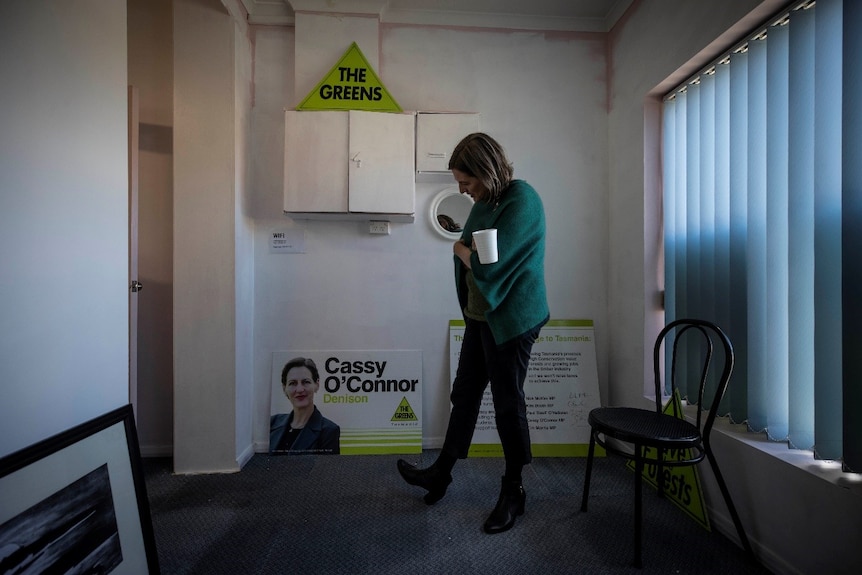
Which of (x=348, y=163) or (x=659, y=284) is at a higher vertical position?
(x=348, y=163)

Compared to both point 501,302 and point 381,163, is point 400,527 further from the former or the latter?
point 381,163

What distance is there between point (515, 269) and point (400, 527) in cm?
110

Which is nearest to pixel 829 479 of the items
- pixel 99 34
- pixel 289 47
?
pixel 99 34

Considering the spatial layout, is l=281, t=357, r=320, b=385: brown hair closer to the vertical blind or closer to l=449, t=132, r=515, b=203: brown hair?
l=449, t=132, r=515, b=203: brown hair

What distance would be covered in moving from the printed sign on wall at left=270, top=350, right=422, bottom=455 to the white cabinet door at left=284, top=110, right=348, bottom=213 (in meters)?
0.86

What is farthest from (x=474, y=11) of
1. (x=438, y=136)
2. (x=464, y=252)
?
(x=464, y=252)

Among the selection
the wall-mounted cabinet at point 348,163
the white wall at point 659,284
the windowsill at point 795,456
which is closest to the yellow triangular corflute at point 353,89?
the wall-mounted cabinet at point 348,163

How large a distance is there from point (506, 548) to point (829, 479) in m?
1.00

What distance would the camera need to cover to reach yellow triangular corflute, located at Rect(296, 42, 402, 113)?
2047mm

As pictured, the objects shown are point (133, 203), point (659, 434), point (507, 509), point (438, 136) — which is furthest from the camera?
point (438, 136)

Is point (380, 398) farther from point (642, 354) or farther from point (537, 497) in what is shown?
point (642, 354)

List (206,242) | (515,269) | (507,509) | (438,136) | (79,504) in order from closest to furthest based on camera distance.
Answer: (79,504)
(515,269)
(507,509)
(206,242)
(438,136)

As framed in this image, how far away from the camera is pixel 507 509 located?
4.82 feet

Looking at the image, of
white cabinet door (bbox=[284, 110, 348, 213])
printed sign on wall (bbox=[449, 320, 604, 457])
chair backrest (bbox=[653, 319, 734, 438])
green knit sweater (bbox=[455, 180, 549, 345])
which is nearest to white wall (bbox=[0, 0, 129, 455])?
white cabinet door (bbox=[284, 110, 348, 213])
